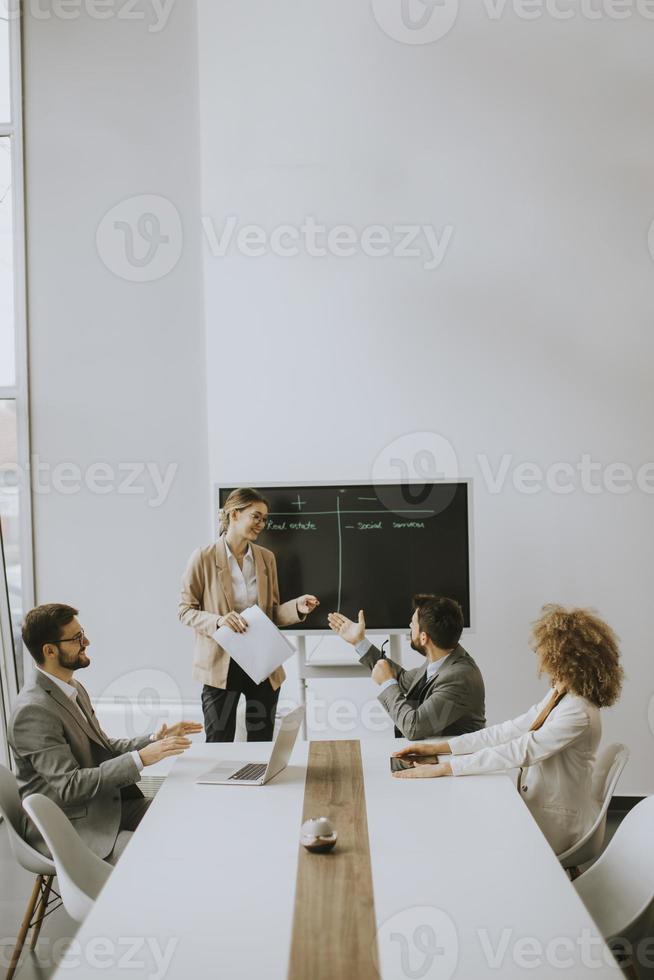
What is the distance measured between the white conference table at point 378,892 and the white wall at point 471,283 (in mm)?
2104

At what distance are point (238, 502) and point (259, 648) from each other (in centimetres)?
65

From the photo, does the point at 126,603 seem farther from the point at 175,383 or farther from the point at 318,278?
the point at 318,278

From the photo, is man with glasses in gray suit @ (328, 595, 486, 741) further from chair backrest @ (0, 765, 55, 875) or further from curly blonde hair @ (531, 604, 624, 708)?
chair backrest @ (0, 765, 55, 875)

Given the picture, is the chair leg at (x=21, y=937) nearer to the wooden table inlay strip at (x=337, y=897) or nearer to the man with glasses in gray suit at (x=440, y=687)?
the wooden table inlay strip at (x=337, y=897)

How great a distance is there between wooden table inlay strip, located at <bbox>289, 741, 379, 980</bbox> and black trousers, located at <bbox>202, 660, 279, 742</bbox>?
1220 mm

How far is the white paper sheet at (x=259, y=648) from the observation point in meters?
3.91

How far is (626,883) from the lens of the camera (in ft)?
7.87

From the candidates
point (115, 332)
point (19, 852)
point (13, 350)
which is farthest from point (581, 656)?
point (13, 350)

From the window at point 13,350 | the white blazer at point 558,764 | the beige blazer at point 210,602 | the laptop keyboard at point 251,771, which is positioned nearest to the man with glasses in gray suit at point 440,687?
the white blazer at point 558,764

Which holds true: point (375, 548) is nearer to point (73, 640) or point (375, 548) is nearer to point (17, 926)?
point (73, 640)

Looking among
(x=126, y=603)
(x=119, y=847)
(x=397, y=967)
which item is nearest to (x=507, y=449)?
(x=126, y=603)

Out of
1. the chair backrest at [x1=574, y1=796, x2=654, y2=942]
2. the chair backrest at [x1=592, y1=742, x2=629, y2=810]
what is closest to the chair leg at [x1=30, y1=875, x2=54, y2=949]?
the chair backrest at [x1=574, y1=796, x2=654, y2=942]

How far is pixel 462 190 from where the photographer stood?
470cm

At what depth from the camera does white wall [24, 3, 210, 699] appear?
504cm
